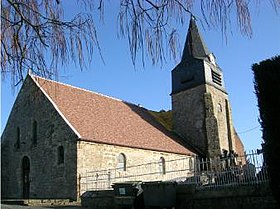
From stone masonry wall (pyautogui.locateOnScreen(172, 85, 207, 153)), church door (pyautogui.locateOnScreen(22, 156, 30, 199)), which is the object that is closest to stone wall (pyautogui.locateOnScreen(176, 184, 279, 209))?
church door (pyautogui.locateOnScreen(22, 156, 30, 199))

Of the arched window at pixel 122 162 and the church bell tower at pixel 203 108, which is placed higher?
the church bell tower at pixel 203 108

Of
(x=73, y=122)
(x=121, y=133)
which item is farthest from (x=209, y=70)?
(x=73, y=122)

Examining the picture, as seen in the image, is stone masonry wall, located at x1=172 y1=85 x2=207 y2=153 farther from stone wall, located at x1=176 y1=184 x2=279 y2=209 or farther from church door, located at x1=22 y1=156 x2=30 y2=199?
stone wall, located at x1=176 y1=184 x2=279 y2=209

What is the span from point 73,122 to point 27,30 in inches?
838

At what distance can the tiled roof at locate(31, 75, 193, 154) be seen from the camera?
2536 centimetres

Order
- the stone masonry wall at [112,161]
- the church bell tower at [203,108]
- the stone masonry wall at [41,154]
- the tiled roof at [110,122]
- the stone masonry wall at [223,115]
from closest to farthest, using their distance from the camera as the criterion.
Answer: the stone masonry wall at [112,161]
the stone masonry wall at [41,154]
the tiled roof at [110,122]
the church bell tower at [203,108]
the stone masonry wall at [223,115]

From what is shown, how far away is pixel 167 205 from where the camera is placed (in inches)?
545

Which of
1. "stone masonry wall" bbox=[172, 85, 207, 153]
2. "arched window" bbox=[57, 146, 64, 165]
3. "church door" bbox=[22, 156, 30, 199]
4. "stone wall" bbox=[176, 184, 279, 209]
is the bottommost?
"stone wall" bbox=[176, 184, 279, 209]

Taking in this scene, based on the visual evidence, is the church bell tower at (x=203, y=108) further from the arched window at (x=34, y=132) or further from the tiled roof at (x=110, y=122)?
the arched window at (x=34, y=132)

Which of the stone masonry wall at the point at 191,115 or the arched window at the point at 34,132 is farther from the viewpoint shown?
the stone masonry wall at the point at 191,115

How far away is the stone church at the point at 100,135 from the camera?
24109 millimetres

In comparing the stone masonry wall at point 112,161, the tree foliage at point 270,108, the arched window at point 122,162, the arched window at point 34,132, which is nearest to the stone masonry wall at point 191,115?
the stone masonry wall at point 112,161

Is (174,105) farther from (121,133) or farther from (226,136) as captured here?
(121,133)

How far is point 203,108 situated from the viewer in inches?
1351
